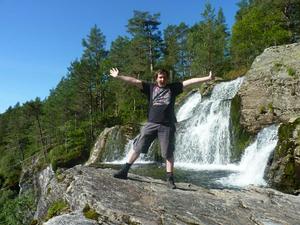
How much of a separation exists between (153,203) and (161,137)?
1516 millimetres

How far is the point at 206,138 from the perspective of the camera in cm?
2472

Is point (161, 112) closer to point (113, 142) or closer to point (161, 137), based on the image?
point (161, 137)

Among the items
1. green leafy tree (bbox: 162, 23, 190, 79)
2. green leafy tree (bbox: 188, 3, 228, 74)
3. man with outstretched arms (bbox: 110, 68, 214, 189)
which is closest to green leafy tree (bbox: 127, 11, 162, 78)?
green leafy tree (bbox: 188, 3, 228, 74)

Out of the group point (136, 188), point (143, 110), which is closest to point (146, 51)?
point (143, 110)

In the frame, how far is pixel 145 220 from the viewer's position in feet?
18.6

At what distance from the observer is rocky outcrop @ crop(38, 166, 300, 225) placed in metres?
5.82

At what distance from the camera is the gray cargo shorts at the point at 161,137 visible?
24.7 feet

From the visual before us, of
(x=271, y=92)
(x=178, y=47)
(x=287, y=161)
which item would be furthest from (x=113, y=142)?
(x=178, y=47)

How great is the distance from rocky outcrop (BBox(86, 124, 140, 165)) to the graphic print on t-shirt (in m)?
23.5

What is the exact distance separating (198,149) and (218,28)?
33.3 meters

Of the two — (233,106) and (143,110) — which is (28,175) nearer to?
(143,110)

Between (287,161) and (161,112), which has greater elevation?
(161,112)

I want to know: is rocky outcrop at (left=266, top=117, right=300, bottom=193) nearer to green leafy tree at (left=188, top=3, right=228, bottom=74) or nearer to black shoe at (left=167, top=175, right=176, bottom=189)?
black shoe at (left=167, top=175, right=176, bottom=189)

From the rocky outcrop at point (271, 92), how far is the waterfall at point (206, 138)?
162 centimetres
